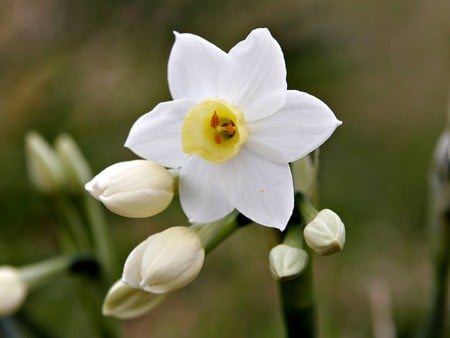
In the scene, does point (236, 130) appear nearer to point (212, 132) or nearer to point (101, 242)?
point (212, 132)

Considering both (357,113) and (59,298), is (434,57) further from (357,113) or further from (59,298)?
(59,298)

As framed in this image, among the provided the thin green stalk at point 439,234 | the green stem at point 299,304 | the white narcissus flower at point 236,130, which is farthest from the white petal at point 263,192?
the thin green stalk at point 439,234

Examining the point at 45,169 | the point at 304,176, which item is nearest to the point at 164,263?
the point at 304,176

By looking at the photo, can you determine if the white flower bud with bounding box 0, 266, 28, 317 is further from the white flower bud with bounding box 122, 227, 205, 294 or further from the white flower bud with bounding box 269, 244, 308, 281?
the white flower bud with bounding box 269, 244, 308, 281

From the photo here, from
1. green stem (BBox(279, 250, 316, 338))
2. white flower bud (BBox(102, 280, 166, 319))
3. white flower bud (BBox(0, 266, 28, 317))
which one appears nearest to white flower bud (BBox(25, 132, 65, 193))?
white flower bud (BBox(0, 266, 28, 317))

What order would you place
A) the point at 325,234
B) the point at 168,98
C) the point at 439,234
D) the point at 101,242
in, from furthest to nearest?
1. the point at 168,98
2. the point at 101,242
3. the point at 439,234
4. the point at 325,234

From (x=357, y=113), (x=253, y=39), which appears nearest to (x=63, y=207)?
(x=253, y=39)
